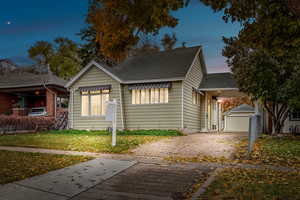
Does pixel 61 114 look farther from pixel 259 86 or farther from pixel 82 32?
pixel 82 32

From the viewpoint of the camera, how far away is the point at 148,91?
17.0 meters

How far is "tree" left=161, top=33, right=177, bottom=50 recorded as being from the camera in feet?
115

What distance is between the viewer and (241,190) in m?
4.68

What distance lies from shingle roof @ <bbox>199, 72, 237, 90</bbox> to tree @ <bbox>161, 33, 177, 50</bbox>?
49.6 feet

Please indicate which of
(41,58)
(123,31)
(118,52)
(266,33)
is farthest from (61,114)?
(41,58)

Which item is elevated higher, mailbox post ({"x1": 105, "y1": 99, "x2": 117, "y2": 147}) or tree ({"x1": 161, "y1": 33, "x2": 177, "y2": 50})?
tree ({"x1": 161, "y1": 33, "x2": 177, "y2": 50})

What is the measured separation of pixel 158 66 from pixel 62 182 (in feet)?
45.7

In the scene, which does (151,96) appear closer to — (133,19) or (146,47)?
(133,19)

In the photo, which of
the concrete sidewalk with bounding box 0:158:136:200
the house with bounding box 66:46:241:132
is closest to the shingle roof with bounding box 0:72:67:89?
the house with bounding box 66:46:241:132

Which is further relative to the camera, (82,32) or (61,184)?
(82,32)

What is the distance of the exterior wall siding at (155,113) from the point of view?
1606 centimetres

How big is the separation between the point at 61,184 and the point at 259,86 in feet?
37.5

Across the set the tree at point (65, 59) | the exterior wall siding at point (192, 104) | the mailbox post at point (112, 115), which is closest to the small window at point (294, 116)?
the exterior wall siding at point (192, 104)

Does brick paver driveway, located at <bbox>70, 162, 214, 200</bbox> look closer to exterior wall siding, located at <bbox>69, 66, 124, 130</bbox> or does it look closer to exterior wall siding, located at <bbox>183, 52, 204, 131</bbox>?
exterior wall siding, located at <bbox>183, 52, 204, 131</bbox>
